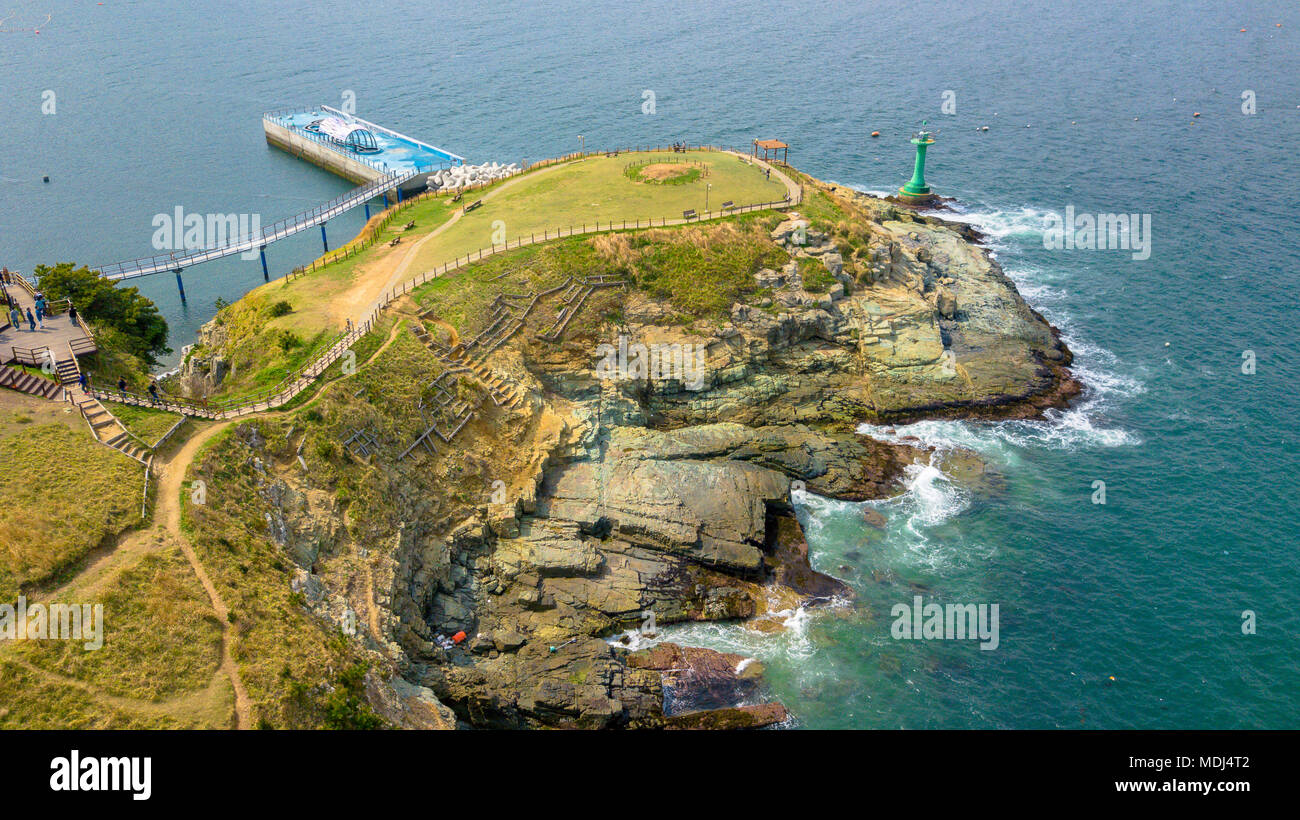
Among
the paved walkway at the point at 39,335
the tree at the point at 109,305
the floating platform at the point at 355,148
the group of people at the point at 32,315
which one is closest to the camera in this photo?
the paved walkway at the point at 39,335

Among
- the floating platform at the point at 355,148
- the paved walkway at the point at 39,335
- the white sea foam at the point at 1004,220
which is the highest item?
the floating platform at the point at 355,148

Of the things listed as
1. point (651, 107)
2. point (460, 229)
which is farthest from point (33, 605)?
point (651, 107)

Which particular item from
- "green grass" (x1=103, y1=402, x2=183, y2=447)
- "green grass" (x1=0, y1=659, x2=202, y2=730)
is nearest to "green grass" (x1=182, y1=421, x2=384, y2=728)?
"green grass" (x1=103, y1=402, x2=183, y2=447)

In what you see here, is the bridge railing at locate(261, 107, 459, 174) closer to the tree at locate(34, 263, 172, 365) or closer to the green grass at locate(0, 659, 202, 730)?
the tree at locate(34, 263, 172, 365)

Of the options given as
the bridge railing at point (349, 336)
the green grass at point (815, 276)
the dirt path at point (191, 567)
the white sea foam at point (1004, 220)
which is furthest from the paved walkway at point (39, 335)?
the white sea foam at point (1004, 220)

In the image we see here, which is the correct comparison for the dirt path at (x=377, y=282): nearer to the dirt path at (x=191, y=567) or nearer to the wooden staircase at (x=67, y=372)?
the wooden staircase at (x=67, y=372)

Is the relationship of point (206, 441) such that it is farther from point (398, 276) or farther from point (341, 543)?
point (398, 276)

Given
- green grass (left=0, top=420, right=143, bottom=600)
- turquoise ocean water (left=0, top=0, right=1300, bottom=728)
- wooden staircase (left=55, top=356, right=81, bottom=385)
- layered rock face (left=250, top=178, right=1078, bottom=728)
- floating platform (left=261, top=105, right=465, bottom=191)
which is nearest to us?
green grass (left=0, top=420, right=143, bottom=600)
